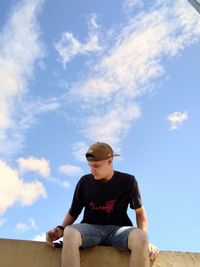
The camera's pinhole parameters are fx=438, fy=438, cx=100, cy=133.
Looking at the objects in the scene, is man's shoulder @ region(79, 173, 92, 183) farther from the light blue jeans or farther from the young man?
the light blue jeans

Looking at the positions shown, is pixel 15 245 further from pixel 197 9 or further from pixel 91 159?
pixel 197 9

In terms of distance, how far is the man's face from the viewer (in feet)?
9.55

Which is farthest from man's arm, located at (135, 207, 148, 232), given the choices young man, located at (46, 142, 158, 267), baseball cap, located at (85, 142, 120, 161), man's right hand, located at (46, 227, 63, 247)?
man's right hand, located at (46, 227, 63, 247)

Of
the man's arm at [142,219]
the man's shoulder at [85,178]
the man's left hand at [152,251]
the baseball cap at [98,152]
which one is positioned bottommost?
the man's left hand at [152,251]

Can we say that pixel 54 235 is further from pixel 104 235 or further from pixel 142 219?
pixel 142 219

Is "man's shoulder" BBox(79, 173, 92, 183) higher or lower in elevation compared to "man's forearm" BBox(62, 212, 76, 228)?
higher

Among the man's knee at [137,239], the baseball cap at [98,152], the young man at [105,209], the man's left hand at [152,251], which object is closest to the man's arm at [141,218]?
the young man at [105,209]

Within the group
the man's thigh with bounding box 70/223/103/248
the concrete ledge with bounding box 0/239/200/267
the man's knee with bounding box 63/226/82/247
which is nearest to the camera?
the man's knee with bounding box 63/226/82/247

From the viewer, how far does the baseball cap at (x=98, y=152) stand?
2893 mm

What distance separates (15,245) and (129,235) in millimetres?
776

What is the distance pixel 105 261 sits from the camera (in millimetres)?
2889

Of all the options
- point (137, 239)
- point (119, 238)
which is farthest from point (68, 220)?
point (137, 239)

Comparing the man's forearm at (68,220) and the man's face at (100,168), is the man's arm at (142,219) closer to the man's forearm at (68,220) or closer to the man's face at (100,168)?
Answer: the man's face at (100,168)

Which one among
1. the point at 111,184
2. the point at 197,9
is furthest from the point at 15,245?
the point at 197,9
